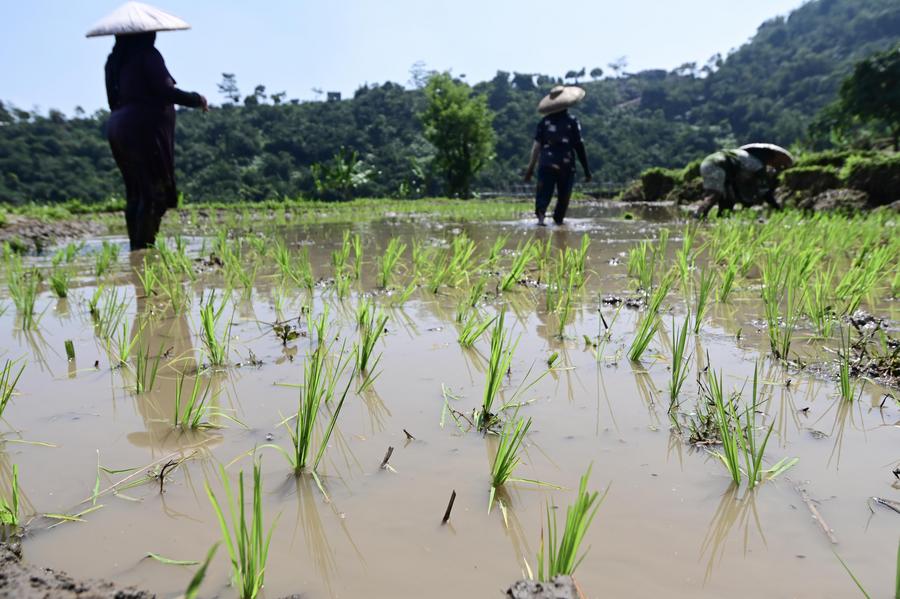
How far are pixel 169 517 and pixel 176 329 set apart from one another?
56.4 inches

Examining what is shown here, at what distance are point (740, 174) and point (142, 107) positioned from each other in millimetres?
6776

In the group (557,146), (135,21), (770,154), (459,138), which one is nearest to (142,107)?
(135,21)

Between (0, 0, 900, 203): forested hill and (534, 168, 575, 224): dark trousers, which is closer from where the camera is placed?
(534, 168, 575, 224): dark trousers

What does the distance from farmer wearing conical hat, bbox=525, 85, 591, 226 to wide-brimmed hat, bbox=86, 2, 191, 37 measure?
3898mm

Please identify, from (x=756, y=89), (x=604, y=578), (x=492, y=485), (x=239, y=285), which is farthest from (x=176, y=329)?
(x=756, y=89)

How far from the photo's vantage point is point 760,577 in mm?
835

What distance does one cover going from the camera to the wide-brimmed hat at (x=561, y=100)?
659cm

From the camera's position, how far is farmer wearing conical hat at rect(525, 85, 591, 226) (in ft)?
22.0

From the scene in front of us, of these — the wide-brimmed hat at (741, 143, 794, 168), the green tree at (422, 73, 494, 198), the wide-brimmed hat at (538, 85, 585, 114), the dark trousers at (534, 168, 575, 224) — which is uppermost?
the green tree at (422, 73, 494, 198)

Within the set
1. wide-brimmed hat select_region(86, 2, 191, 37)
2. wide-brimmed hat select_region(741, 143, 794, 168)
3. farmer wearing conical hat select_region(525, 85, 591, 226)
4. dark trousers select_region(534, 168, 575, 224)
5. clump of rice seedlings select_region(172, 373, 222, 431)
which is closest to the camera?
clump of rice seedlings select_region(172, 373, 222, 431)

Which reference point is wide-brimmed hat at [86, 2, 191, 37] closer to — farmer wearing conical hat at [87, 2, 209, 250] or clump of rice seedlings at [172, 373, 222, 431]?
farmer wearing conical hat at [87, 2, 209, 250]

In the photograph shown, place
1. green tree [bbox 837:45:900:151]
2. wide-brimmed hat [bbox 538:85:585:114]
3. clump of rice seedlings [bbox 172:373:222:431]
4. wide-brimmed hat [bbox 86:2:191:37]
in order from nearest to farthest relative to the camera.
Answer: clump of rice seedlings [bbox 172:373:222:431] → wide-brimmed hat [bbox 86:2:191:37] → wide-brimmed hat [bbox 538:85:585:114] → green tree [bbox 837:45:900:151]

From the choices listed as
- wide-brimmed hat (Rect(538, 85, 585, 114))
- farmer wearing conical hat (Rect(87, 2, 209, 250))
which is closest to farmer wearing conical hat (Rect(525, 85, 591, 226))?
wide-brimmed hat (Rect(538, 85, 585, 114))

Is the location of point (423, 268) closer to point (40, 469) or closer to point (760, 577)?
point (40, 469)
